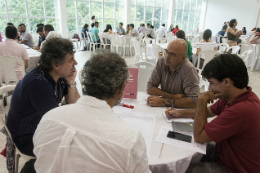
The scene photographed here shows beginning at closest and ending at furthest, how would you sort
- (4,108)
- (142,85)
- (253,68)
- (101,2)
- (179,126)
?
1. (179,126)
2. (4,108)
3. (142,85)
4. (253,68)
5. (101,2)

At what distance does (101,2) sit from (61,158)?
12.0 meters

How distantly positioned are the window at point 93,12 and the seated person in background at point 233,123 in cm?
1072

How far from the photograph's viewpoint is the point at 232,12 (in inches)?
567

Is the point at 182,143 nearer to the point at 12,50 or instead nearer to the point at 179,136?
the point at 179,136

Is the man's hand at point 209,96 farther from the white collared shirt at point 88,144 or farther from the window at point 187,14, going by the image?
the window at point 187,14

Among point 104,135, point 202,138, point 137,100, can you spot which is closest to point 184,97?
point 137,100

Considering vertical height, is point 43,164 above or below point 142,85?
above

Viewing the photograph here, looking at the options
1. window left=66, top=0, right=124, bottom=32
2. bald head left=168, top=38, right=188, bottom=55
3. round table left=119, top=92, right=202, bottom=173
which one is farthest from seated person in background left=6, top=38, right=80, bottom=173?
window left=66, top=0, right=124, bottom=32

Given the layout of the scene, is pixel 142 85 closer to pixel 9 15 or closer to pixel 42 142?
pixel 42 142

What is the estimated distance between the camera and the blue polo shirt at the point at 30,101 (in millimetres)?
1158

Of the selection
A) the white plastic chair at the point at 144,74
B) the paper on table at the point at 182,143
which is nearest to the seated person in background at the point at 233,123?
the paper on table at the point at 182,143

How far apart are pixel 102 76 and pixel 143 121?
69cm

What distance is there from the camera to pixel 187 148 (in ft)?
3.43

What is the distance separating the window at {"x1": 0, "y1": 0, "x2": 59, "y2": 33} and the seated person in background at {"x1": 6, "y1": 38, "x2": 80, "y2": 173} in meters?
9.17
